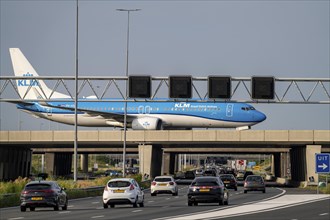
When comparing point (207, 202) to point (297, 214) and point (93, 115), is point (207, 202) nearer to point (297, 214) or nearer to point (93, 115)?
point (297, 214)

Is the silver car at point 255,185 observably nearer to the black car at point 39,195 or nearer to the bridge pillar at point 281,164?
the black car at point 39,195

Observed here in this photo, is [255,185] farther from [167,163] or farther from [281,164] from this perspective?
[281,164]

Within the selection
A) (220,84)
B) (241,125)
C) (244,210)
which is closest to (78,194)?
(220,84)

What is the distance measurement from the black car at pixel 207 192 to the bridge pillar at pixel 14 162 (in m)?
61.0

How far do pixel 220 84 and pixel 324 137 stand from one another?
123ft

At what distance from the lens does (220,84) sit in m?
57.5

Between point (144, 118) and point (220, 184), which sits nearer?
point (220, 184)

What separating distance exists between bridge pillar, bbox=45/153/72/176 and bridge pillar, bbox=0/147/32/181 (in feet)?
30.7

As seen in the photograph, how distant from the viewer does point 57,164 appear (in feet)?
436

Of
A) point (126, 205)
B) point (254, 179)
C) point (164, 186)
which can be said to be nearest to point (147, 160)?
point (254, 179)

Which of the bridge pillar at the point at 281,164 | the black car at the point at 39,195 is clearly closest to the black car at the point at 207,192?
the black car at the point at 39,195

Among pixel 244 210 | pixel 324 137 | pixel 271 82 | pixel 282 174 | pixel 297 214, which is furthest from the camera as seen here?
pixel 282 174

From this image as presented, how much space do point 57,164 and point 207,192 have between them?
91.4 m

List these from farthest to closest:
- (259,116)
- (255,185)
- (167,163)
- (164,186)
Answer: (167,163), (259,116), (255,185), (164,186)
